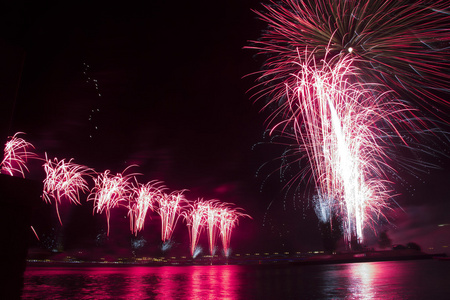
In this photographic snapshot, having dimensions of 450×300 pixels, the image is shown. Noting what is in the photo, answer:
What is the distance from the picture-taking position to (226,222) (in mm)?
44594

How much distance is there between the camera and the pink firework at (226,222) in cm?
4373

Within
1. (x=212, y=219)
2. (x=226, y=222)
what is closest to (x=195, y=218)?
(x=212, y=219)

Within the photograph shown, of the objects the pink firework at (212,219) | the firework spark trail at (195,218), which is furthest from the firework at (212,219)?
the firework spark trail at (195,218)

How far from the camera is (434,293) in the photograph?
6344 millimetres

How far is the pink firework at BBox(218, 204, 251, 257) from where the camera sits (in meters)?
43.7

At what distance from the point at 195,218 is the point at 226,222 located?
6.05m

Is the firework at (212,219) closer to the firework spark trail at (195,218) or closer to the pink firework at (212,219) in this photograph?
the pink firework at (212,219)

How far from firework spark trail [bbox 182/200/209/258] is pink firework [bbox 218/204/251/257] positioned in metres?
2.36

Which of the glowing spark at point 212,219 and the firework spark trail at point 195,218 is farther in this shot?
the glowing spark at point 212,219

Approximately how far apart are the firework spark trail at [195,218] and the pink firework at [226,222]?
236 cm

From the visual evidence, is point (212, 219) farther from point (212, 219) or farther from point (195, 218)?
point (195, 218)

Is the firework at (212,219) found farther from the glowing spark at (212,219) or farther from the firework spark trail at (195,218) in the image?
the firework spark trail at (195,218)

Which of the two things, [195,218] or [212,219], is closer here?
[195,218]

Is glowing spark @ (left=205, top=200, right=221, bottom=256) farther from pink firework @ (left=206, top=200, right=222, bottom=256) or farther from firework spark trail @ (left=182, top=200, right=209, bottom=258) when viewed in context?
firework spark trail @ (left=182, top=200, right=209, bottom=258)
